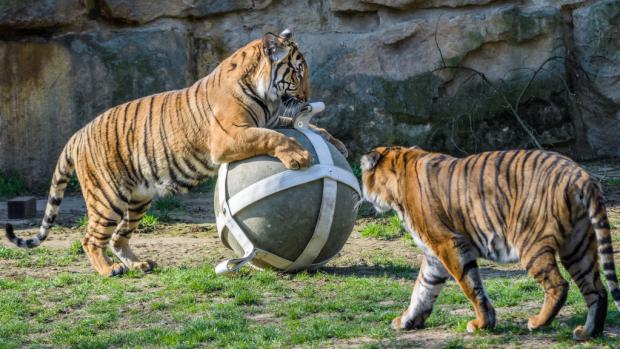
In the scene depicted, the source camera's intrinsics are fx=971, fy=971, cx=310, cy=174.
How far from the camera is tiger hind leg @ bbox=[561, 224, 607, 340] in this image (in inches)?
192

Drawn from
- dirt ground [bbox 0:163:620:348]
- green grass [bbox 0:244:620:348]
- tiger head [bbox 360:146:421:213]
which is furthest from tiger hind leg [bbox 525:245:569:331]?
tiger head [bbox 360:146:421:213]

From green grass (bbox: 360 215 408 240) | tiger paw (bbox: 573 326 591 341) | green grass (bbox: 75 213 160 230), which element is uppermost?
tiger paw (bbox: 573 326 591 341)

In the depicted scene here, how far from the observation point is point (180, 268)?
7770 millimetres

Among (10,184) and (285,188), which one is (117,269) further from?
(10,184)

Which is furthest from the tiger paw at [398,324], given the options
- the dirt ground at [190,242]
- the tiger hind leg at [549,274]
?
the tiger hind leg at [549,274]

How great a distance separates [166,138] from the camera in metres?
7.88

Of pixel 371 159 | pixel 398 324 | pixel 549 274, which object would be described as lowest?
pixel 398 324

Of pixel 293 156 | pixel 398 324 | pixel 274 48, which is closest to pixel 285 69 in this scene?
pixel 274 48

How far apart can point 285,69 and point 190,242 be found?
2154mm

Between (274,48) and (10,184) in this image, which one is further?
(10,184)

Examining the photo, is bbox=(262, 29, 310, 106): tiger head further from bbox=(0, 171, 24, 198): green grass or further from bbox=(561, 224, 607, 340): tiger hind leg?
bbox=(0, 171, 24, 198): green grass

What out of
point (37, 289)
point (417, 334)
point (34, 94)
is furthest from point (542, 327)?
point (34, 94)

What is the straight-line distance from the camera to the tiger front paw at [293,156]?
6.84 m

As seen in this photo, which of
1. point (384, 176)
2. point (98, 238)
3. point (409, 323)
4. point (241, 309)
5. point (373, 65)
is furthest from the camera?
point (373, 65)
